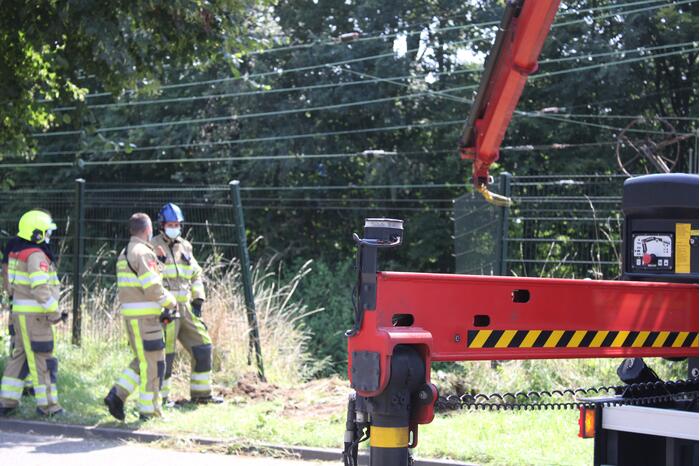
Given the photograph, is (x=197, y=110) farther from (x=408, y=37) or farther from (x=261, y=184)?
Result: (x=408, y=37)

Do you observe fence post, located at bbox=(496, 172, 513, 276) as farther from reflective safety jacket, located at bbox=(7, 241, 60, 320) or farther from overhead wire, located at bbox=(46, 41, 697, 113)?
overhead wire, located at bbox=(46, 41, 697, 113)

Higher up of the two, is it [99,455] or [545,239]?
[545,239]

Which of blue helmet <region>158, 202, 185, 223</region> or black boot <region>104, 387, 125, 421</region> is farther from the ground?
blue helmet <region>158, 202, 185, 223</region>

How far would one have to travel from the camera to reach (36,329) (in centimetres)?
1001

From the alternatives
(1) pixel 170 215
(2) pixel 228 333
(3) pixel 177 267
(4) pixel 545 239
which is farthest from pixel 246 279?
(4) pixel 545 239

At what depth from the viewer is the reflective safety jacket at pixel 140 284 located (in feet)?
31.9

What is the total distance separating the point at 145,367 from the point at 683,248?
609 centimetres

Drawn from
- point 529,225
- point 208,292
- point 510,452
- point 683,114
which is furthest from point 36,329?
point 683,114

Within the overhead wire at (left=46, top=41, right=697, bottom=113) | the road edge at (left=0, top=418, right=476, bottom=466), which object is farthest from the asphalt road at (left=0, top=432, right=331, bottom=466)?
the overhead wire at (left=46, top=41, right=697, bottom=113)

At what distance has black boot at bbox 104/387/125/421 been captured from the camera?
969 centimetres

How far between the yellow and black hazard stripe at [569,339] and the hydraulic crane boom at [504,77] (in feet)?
15.7

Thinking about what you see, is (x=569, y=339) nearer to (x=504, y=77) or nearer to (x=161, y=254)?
(x=504, y=77)

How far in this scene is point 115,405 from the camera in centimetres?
970

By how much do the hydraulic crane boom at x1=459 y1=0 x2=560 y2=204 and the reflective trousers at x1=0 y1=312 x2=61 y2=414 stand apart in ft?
15.1
